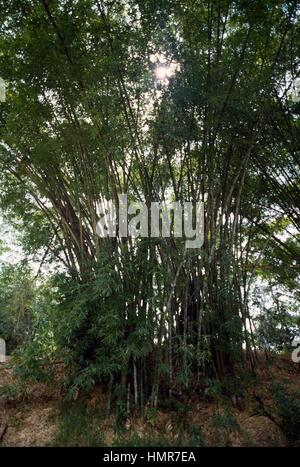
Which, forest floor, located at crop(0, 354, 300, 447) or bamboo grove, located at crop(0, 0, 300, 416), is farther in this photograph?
bamboo grove, located at crop(0, 0, 300, 416)

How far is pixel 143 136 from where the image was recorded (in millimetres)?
3777

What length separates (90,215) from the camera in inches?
163

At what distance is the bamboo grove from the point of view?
333 centimetres

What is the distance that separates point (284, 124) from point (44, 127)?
→ 10.2ft

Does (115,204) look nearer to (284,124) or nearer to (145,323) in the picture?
(145,323)

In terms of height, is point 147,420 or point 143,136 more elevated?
point 143,136

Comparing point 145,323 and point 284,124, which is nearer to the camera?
point 145,323

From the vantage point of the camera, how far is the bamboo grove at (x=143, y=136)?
10.9 ft

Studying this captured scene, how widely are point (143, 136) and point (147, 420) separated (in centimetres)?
285

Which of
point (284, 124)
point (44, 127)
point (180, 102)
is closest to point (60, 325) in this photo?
point (44, 127)

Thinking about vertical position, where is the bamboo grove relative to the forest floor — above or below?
above

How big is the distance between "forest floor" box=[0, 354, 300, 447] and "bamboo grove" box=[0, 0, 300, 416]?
0.71 feet

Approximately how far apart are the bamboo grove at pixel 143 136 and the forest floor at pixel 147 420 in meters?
0.22
